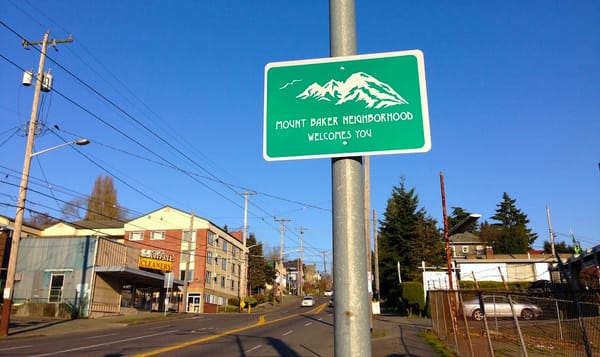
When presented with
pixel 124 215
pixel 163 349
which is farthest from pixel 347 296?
pixel 124 215

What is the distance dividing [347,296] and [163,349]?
15.0 metres

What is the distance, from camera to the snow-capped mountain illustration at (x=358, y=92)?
2.87 meters

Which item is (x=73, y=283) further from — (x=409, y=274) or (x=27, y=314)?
(x=409, y=274)

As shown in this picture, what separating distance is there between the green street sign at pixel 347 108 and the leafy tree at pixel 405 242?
141 feet

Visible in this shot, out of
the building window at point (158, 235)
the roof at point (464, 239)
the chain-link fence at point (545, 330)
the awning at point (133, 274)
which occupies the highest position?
the roof at point (464, 239)

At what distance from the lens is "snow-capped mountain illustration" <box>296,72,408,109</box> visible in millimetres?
2865

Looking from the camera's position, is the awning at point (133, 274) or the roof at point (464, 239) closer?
the awning at point (133, 274)

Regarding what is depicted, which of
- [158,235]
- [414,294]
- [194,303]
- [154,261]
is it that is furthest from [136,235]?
[414,294]

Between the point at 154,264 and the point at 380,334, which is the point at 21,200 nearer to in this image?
the point at 380,334

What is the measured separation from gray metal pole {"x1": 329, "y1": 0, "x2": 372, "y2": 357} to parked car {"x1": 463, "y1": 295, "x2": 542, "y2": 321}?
8142 mm

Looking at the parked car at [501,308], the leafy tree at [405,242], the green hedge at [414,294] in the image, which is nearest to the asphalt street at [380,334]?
the parked car at [501,308]

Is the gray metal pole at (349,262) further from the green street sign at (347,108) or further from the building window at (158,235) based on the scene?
the building window at (158,235)

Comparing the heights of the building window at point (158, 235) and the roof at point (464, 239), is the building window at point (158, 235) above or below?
below

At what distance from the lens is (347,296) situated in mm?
2566
